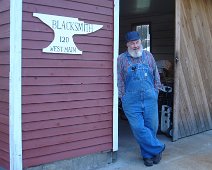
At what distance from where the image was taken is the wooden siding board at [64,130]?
13.0ft

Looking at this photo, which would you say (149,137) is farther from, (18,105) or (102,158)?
(18,105)

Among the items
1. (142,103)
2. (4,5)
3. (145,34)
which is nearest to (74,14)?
(4,5)

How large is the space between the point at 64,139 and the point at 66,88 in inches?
23.1

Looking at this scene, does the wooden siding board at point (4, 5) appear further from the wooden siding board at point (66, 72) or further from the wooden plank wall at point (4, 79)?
the wooden siding board at point (66, 72)

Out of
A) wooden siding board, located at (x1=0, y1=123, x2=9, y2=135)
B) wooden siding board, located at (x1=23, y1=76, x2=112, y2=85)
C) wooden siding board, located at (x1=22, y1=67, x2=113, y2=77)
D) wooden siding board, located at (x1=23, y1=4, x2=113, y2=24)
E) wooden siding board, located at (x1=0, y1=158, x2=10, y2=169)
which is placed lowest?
wooden siding board, located at (x1=0, y1=158, x2=10, y2=169)

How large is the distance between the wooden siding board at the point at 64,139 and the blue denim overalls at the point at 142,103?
15.0 inches

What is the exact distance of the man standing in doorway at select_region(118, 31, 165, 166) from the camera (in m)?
4.73

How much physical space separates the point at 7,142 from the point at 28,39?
1105 mm

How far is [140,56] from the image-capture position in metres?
4.76

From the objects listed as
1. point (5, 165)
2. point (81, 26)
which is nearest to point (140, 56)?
point (81, 26)

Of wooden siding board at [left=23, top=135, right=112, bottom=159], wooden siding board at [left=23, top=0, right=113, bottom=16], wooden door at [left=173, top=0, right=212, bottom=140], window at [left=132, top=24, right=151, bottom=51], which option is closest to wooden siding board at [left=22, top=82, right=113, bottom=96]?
wooden siding board at [left=23, top=135, right=112, bottom=159]

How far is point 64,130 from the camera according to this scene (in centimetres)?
429

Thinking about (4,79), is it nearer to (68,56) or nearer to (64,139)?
(68,56)

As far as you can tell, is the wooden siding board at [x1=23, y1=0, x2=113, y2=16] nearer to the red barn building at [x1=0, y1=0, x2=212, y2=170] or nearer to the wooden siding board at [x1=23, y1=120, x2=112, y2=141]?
the red barn building at [x1=0, y1=0, x2=212, y2=170]
